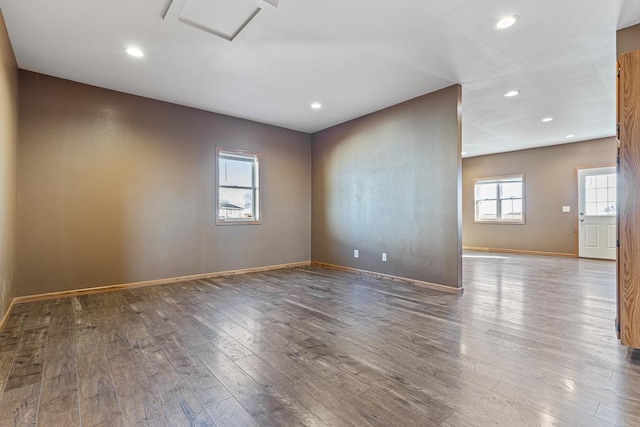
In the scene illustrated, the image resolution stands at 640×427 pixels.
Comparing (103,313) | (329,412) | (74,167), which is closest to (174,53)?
(74,167)

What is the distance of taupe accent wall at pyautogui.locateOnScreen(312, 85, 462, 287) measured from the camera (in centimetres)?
403

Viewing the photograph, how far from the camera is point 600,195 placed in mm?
6641

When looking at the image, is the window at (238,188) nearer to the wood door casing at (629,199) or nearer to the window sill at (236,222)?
the window sill at (236,222)

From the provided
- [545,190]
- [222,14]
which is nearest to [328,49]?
[222,14]

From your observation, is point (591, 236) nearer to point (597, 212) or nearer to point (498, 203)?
point (597, 212)

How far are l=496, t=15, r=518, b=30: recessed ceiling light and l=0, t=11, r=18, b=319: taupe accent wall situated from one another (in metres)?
4.36

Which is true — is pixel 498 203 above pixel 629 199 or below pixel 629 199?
above

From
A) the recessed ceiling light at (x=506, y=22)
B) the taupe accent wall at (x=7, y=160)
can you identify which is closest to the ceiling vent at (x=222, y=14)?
the taupe accent wall at (x=7, y=160)

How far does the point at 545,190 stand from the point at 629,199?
20.6 ft

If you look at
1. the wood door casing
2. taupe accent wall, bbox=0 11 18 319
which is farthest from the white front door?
taupe accent wall, bbox=0 11 18 319

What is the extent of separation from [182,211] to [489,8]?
14.8ft

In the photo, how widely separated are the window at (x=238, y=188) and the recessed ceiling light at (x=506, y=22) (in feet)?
13.1

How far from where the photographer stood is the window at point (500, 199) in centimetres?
789

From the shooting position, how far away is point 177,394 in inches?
66.7
